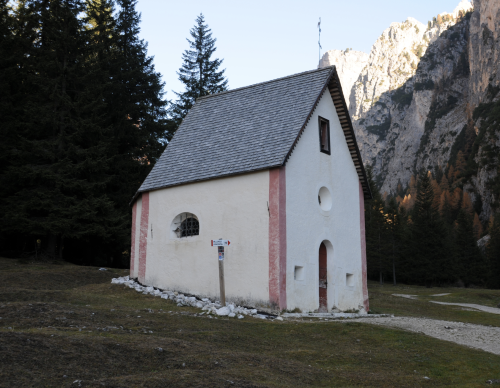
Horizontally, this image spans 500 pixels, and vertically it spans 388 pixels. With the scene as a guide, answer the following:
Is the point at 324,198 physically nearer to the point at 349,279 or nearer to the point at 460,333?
the point at 349,279

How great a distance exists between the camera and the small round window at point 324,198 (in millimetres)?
18980

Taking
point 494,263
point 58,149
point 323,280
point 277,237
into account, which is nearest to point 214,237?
point 277,237

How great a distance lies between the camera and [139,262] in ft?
66.5

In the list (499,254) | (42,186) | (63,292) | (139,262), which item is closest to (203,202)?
(139,262)

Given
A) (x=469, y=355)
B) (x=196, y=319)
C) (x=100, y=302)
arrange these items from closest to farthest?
1. (x=469, y=355)
2. (x=196, y=319)
3. (x=100, y=302)

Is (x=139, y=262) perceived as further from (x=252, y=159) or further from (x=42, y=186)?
(x=42, y=186)

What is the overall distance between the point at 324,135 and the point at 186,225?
263 inches

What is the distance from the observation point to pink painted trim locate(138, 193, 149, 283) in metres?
20.0

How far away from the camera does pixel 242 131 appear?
19062mm

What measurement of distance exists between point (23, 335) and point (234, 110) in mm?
14750

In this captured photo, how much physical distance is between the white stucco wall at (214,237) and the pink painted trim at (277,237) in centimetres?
21

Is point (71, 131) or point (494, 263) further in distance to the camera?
point (494, 263)

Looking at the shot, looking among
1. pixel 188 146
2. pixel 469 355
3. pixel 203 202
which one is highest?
pixel 188 146

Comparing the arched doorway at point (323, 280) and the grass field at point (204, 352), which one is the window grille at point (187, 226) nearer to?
the grass field at point (204, 352)
